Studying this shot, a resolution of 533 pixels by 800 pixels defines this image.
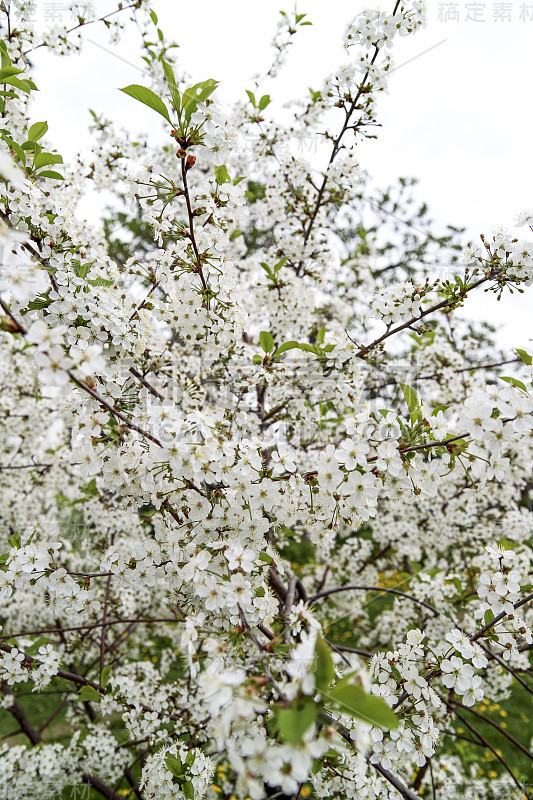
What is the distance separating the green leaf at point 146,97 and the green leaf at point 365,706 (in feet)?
6.24

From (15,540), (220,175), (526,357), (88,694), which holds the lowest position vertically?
(88,694)

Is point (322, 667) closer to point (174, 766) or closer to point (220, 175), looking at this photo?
point (174, 766)

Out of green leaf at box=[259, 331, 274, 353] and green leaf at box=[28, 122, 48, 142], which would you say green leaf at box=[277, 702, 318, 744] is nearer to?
green leaf at box=[259, 331, 274, 353]

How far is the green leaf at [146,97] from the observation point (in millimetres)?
1626

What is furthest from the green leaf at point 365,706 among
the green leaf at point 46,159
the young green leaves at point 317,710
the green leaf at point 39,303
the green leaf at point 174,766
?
the green leaf at point 46,159

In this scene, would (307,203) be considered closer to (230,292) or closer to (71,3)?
(230,292)

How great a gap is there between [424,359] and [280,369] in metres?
2.79

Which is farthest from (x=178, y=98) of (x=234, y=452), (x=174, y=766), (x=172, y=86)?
(x=174, y=766)

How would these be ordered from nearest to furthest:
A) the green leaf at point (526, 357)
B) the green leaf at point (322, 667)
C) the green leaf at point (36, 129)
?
the green leaf at point (322, 667) → the green leaf at point (526, 357) → the green leaf at point (36, 129)

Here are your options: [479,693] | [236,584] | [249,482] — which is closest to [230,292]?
[249,482]

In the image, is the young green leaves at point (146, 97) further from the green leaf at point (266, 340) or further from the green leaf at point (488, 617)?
the green leaf at point (488, 617)

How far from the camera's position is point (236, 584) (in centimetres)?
154

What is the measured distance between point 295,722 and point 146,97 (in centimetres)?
196

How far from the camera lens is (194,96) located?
169 cm
